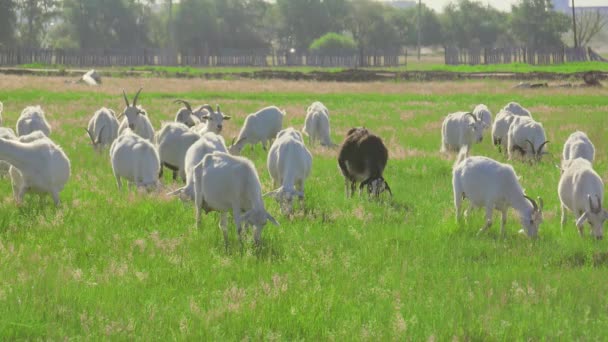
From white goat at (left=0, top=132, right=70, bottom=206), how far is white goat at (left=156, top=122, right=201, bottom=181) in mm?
3197

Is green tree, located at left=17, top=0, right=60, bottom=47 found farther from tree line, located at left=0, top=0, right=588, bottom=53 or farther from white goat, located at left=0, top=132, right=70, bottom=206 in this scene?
white goat, located at left=0, top=132, right=70, bottom=206

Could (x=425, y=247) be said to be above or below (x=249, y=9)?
below

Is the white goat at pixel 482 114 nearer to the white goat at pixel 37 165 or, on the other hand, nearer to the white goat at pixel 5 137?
the white goat at pixel 5 137

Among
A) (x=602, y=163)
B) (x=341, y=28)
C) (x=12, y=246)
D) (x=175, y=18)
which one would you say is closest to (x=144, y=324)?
(x=12, y=246)

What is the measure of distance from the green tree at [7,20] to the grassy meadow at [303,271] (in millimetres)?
85031

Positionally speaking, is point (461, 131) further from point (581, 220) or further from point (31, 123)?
point (31, 123)

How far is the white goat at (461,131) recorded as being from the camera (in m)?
19.1

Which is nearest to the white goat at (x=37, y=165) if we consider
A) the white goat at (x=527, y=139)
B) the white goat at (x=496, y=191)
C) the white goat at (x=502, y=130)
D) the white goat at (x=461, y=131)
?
the white goat at (x=496, y=191)

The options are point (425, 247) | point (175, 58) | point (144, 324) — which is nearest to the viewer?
point (144, 324)

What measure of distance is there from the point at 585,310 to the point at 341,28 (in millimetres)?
124945

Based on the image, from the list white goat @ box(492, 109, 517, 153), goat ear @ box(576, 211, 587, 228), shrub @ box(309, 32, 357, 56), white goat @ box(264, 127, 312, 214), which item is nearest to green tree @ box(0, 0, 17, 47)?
shrub @ box(309, 32, 357, 56)

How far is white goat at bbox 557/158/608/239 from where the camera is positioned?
1029 centimetres

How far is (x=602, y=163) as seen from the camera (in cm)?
1722

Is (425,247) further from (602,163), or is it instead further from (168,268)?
(602,163)
